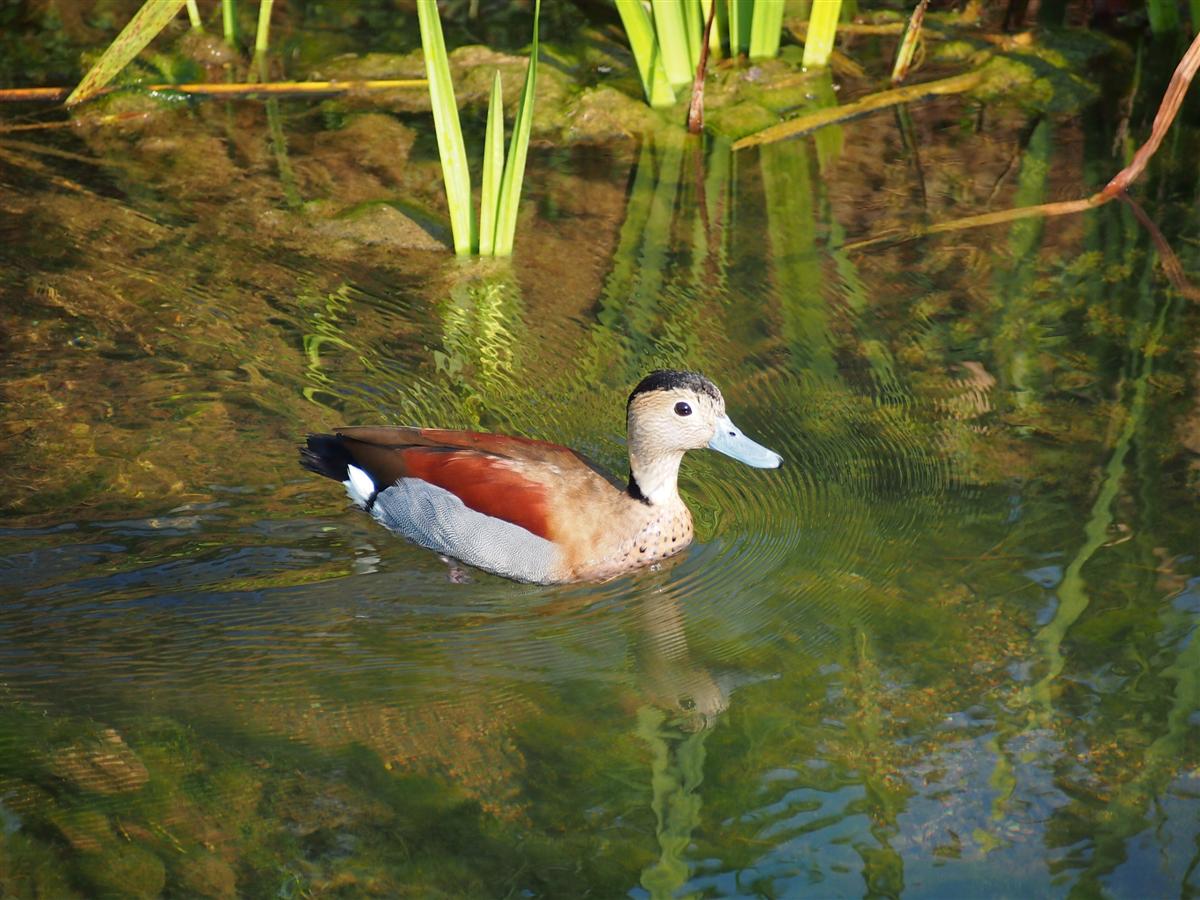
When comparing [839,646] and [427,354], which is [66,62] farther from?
[839,646]

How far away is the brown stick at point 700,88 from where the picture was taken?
28.3ft

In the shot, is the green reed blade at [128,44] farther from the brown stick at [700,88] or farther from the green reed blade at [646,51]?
the brown stick at [700,88]

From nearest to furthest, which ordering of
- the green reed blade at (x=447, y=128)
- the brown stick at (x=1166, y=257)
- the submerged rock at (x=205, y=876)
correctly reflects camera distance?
the submerged rock at (x=205, y=876)
the green reed blade at (x=447, y=128)
the brown stick at (x=1166, y=257)

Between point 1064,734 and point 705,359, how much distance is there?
293 centimetres

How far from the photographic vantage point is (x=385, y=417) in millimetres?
6492

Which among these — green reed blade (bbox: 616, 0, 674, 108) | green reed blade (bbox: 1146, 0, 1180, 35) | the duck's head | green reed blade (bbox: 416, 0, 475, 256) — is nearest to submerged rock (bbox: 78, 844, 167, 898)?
the duck's head

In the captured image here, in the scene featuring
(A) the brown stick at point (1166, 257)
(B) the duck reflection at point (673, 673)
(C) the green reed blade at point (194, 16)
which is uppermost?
(C) the green reed blade at point (194, 16)

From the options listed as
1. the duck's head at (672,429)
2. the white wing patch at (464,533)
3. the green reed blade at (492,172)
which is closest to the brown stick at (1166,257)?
the duck's head at (672,429)

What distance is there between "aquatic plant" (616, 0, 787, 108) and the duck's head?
3.88 metres

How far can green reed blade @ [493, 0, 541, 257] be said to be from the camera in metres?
7.27

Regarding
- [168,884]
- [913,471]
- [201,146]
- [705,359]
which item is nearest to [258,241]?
[201,146]

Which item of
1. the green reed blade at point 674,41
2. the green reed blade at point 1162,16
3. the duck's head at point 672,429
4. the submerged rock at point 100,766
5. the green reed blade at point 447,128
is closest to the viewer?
the submerged rock at point 100,766

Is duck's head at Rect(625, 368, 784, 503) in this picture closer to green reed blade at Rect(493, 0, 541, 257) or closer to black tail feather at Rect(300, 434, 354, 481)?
black tail feather at Rect(300, 434, 354, 481)

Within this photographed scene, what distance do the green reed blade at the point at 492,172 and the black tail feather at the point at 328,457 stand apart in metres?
2.01
